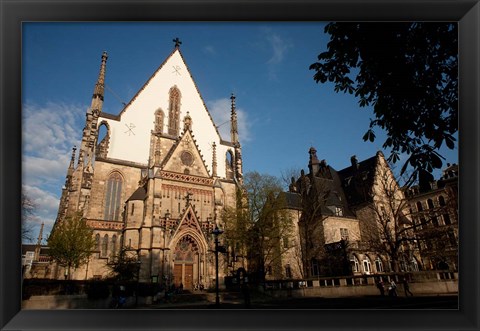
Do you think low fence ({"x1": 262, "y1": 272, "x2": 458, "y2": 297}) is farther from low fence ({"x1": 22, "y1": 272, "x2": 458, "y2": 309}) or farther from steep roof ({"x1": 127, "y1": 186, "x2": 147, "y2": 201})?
steep roof ({"x1": 127, "y1": 186, "x2": 147, "y2": 201})

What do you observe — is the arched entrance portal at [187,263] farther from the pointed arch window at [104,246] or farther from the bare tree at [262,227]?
the pointed arch window at [104,246]

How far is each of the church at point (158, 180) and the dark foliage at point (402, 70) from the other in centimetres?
1643

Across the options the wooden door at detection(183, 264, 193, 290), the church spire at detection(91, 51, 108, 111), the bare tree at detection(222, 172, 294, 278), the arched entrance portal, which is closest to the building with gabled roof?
the bare tree at detection(222, 172, 294, 278)

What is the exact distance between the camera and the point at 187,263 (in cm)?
2083

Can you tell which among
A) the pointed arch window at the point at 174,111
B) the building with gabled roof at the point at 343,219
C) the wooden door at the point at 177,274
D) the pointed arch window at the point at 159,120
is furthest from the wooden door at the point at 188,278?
the pointed arch window at the point at 159,120

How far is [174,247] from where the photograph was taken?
2028 cm

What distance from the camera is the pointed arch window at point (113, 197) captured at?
21641 mm

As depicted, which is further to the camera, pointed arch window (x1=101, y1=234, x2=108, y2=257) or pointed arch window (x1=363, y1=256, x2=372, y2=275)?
pointed arch window (x1=363, y1=256, x2=372, y2=275)

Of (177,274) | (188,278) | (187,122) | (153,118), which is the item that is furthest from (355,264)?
(153,118)

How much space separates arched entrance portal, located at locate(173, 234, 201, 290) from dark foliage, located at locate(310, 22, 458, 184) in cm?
1735

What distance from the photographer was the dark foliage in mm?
5727

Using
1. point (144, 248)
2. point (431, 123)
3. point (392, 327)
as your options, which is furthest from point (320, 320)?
point (144, 248)

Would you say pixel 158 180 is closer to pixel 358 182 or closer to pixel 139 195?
pixel 139 195

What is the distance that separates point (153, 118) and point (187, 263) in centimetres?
1263
